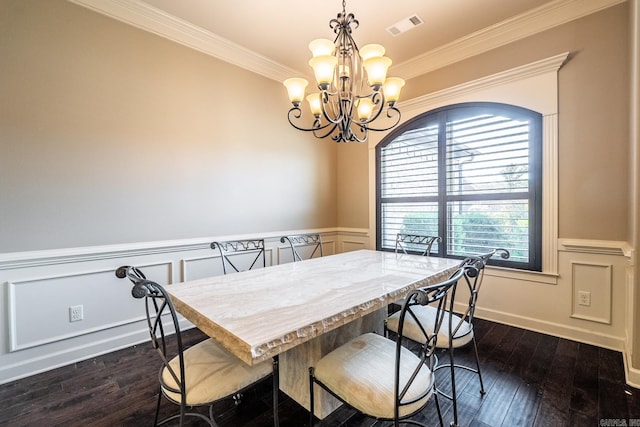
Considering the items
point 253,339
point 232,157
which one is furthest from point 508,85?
point 253,339

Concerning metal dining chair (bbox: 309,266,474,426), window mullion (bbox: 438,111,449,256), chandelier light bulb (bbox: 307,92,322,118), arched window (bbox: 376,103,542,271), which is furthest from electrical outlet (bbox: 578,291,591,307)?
chandelier light bulb (bbox: 307,92,322,118)

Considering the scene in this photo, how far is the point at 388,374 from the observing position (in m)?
1.22

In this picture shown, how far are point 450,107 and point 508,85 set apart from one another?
0.56 metres

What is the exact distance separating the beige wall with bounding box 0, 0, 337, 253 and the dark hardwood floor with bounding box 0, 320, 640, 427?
1.00 meters

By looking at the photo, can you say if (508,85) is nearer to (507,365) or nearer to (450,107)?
(450,107)

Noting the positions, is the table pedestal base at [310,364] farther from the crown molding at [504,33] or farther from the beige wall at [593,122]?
the crown molding at [504,33]

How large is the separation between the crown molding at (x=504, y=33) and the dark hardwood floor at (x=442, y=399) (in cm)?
291

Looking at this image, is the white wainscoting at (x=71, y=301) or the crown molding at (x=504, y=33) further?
the crown molding at (x=504, y=33)

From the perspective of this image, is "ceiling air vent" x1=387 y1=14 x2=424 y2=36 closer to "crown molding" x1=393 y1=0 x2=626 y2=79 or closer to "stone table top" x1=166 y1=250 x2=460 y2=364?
"crown molding" x1=393 y1=0 x2=626 y2=79

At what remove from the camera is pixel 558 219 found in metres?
2.57

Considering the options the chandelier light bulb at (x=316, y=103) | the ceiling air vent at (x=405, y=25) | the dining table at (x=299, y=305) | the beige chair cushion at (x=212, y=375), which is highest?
the ceiling air vent at (x=405, y=25)

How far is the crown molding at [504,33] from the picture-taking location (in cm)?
246

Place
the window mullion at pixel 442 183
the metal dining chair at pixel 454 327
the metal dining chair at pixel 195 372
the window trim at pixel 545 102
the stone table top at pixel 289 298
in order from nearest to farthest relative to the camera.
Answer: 1. the stone table top at pixel 289 298
2. the metal dining chair at pixel 195 372
3. the metal dining chair at pixel 454 327
4. the window trim at pixel 545 102
5. the window mullion at pixel 442 183

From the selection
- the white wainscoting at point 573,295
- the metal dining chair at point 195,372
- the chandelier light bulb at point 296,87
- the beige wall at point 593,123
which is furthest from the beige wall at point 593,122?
the metal dining chair at point 195,372
